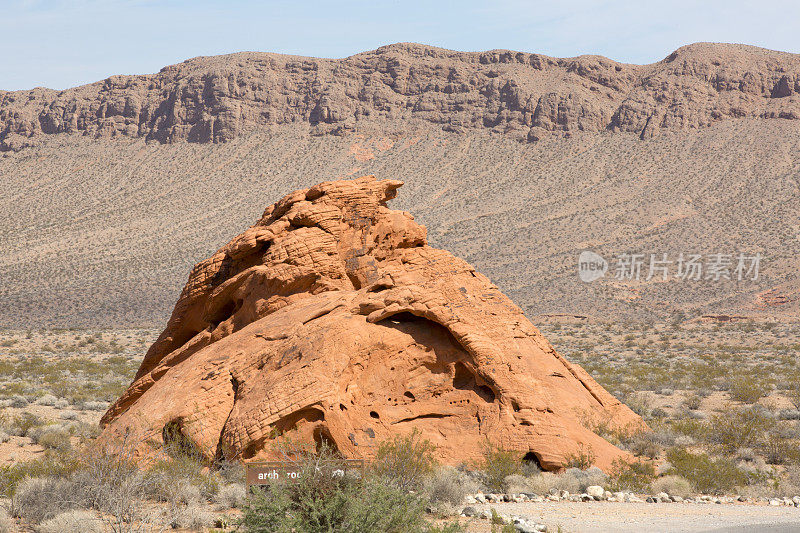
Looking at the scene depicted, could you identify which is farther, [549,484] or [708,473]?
[708,473]

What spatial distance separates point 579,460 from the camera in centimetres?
1078

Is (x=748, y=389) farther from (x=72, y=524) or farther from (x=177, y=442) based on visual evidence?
(x=72, y=524)

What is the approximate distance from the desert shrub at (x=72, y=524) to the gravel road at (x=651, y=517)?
4.14 m

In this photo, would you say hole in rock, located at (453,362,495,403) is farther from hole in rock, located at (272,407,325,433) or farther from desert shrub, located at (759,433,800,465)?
Answer: desert shrub, located at (759,433,800,465)

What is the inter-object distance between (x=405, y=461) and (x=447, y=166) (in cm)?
7045

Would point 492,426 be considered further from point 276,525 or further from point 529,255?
point 529,255

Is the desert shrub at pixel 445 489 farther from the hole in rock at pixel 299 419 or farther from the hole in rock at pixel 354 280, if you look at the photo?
the hole in rock at pixel 354 280

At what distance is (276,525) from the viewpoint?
6801 mm

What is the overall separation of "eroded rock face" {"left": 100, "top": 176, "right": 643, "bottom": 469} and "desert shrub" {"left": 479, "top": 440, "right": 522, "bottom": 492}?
0.58 ft

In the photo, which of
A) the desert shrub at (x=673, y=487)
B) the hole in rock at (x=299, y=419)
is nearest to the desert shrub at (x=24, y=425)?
the hole in rock at (x=299, y=419)

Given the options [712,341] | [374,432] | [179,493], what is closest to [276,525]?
[179,493]

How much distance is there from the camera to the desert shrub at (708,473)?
1077 cm

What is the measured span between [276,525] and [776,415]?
50.9 ft

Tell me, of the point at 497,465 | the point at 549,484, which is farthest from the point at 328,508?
the point at 549,484
